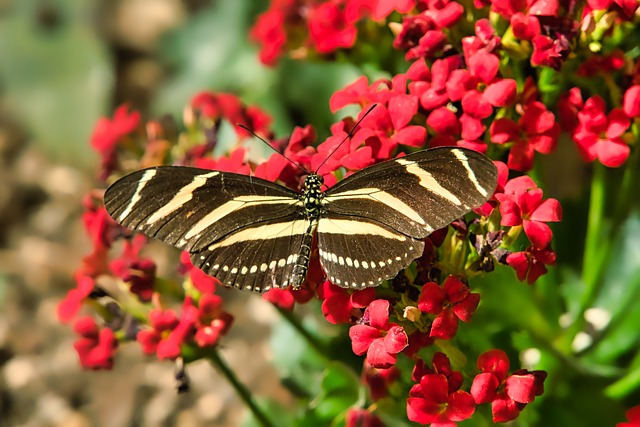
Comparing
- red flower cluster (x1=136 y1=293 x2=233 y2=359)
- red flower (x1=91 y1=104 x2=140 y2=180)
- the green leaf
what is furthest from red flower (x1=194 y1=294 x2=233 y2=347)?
the green leaf

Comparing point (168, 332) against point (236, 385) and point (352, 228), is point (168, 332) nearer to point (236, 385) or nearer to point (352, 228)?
point (236, 385)

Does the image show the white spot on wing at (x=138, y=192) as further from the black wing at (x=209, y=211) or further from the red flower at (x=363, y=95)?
the red flower at (x=363, y=95)

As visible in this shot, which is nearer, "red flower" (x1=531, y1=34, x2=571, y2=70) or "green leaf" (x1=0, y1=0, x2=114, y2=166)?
"red flower" (x1=531, y1=34, x2=571, y2=70)

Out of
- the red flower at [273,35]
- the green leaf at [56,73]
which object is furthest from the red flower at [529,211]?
the green leaf at [56,73]

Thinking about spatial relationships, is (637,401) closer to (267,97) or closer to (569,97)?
(569,97)

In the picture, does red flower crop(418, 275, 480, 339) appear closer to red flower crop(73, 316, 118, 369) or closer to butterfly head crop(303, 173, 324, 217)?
butterfly head crop(303, 173, 324, 217)

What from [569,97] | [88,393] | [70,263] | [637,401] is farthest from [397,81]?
[70,263]
